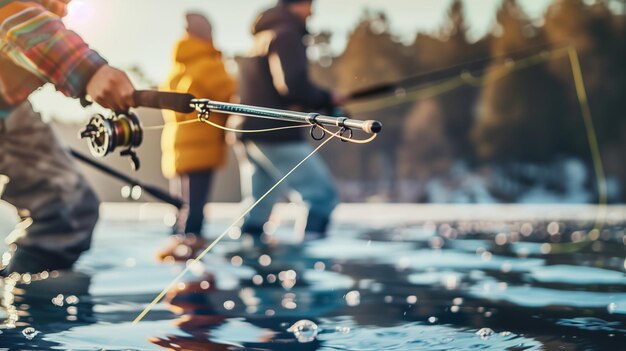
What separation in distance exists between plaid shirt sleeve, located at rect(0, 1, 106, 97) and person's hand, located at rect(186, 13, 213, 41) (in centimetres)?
367

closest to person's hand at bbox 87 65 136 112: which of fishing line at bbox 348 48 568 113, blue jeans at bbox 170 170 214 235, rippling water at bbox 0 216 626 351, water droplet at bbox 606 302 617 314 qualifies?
rippling water at bbox 0 216 626 351

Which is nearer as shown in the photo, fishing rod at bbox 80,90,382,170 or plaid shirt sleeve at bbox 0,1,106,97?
fishing rod at bbox 80,90,382,170

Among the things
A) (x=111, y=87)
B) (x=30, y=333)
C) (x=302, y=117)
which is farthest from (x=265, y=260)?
(x=302, y=117)

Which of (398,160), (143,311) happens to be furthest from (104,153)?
(398,160)

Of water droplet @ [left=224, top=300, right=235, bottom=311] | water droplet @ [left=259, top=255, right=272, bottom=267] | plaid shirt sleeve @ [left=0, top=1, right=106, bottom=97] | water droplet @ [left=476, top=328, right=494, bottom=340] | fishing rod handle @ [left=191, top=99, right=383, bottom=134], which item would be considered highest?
water droplet @ [left=259, top=255, right=272, bottom=267]

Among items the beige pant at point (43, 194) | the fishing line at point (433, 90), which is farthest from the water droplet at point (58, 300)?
the fishing line at point (433, 90)

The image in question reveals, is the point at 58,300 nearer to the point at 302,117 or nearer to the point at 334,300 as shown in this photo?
the point at 334,300

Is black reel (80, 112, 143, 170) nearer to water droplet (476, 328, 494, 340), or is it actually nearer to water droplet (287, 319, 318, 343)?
water droplet (287, 319, 318, 343)

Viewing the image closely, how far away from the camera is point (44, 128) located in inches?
213

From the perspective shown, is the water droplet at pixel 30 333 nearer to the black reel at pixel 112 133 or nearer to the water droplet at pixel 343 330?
the black reel at pixel 112 133

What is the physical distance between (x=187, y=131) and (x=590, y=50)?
81.9 ft

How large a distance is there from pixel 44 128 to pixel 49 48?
54.4 inches

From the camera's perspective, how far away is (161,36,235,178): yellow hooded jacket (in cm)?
771

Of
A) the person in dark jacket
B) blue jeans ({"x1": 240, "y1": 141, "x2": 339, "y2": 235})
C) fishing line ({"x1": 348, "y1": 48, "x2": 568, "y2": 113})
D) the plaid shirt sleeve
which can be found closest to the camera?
the plaid shirt sleeve
